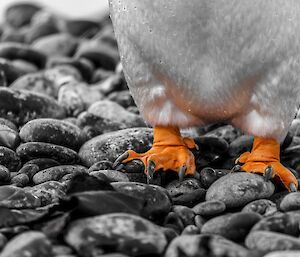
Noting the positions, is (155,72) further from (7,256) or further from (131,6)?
(7,256)

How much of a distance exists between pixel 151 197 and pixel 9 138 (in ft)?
2.77

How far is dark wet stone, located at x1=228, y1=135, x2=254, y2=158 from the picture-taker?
3021 mm

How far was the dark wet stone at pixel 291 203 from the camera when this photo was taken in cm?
231

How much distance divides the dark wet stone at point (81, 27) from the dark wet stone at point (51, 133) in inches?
115

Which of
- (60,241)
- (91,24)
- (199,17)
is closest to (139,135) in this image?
(199,17)

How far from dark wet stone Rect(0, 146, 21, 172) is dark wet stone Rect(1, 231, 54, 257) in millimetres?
841

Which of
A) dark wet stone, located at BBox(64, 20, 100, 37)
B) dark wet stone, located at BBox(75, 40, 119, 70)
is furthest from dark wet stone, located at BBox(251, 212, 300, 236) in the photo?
dark wet stone, located at BBox(64, 20, 100, 37)

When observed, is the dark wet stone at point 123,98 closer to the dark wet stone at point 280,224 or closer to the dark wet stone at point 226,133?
the dark wet stone at point 226,133

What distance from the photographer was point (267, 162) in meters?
2.69

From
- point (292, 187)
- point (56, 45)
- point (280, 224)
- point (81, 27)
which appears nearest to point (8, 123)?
Answer: point (292, 187)

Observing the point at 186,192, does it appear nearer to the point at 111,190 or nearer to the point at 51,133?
the point at 111,190

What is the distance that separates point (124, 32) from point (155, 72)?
0.18 meters

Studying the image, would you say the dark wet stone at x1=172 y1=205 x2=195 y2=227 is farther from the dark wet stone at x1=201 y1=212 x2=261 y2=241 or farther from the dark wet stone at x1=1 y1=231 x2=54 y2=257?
the dark wet stone at x1=1 y1=231 x2=54 y2=257

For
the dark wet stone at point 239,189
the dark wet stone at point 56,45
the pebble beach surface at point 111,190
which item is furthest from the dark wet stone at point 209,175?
the dark wet stone at point 56,45
